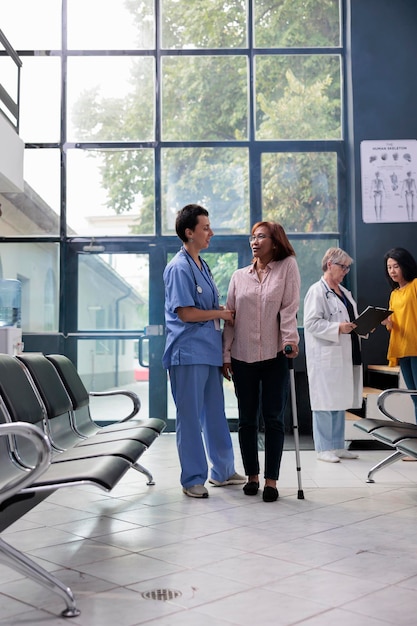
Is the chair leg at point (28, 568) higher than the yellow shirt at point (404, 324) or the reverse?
the reverse

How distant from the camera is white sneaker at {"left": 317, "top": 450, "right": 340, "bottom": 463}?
16.5 ft

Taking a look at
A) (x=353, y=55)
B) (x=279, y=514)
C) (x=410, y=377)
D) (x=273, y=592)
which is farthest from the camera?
(x=353, y=55)

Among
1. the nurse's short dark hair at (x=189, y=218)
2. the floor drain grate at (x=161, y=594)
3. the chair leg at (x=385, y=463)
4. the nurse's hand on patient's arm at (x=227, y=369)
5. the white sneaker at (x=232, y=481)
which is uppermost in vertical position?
the nurse's short dark hair at (x=189, y=218)

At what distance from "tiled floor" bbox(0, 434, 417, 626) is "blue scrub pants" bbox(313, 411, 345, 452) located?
0.86m

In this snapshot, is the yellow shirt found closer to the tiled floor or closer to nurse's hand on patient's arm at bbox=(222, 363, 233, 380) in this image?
the tiled floor

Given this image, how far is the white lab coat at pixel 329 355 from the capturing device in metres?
5.02

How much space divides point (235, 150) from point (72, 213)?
160 centimetres

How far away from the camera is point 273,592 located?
2.34 meters

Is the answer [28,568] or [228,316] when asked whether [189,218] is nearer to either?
[228,316]

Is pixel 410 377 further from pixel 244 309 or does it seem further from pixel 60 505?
pixel 60 505

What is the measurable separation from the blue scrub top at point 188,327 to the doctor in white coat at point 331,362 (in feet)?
4.45

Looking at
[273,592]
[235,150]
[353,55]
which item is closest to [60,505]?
[273,592]

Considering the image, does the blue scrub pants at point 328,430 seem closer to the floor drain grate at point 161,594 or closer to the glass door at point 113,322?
the glass door at point 113,322

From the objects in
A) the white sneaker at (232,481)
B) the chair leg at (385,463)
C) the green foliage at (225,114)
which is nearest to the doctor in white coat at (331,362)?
the chair leg at (385,463)
